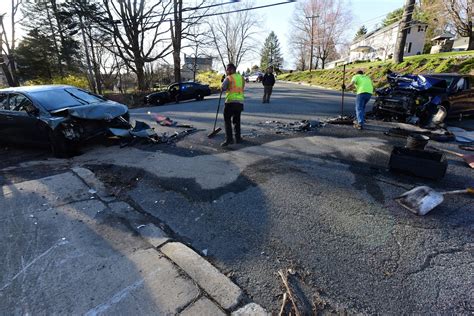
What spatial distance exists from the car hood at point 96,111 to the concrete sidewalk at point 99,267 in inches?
86.7

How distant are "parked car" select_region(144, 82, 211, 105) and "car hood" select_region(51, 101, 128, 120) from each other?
39.4 ft

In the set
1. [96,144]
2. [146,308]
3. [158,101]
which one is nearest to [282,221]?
[146,308]

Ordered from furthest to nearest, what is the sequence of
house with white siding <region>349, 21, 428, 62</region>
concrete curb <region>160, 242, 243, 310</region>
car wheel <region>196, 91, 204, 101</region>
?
house with white siding <region>349, 21, 428, 62</region>, car wheel <region>196, 91, 204, 101</region>, concrete curb <region>160, 242, 243, 310</region>

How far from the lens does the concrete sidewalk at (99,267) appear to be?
1968mm

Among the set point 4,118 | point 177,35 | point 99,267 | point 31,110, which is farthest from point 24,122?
point 177,35

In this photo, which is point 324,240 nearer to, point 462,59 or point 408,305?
point 408,305

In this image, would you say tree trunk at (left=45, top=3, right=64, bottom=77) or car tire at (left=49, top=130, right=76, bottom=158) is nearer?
car tire at (left=49, top=130, right=76, bottom=158)

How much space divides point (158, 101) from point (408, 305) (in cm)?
1772

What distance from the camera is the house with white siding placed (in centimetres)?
4578

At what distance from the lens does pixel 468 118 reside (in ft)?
28.2

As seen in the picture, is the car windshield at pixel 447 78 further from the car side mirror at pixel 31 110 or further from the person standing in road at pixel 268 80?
the car side mirror at pixel 31 110

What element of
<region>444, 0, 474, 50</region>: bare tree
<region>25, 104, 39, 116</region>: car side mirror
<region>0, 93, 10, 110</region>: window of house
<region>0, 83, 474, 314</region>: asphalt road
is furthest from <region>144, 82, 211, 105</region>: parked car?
<region>444, 0, 474, 50</region>: bare tree

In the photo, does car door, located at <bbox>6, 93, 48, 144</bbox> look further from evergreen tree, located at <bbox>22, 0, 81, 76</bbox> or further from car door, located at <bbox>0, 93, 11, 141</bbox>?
evergreen tree, located at <bbox>22, 0, 81, 76</bbox>

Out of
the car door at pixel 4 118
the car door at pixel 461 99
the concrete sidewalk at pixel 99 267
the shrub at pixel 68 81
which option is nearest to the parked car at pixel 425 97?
the car door at pixel 461 99
